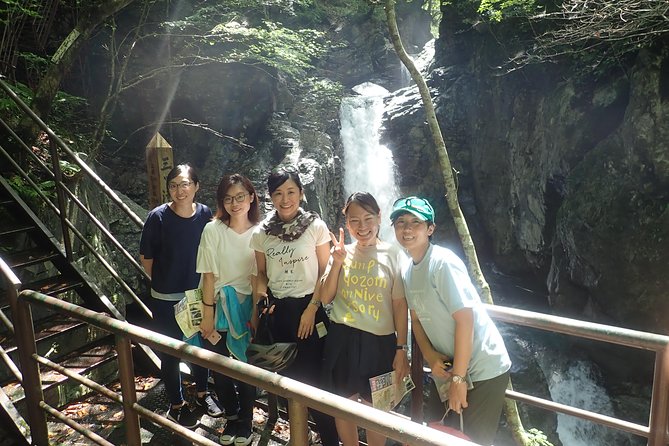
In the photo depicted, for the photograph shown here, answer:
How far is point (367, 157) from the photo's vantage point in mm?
15781

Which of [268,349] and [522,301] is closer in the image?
[268,349]

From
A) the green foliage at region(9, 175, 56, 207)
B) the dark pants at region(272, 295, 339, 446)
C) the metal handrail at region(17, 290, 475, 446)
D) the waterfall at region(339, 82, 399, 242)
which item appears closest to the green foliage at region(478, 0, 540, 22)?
the waterfall at region(339, 82, 399, 242)

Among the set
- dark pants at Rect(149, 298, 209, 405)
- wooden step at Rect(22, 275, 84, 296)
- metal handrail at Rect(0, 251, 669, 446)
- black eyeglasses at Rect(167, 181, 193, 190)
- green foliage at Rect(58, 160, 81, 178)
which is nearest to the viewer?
metal handrail at Rect(0, 251, 669, 446)

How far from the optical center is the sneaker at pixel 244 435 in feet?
9.14

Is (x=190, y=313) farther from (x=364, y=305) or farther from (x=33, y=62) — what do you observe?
(x=33, y=62)

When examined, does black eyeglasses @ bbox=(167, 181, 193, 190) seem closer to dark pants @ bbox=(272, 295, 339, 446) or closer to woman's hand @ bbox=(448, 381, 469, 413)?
dark pants @ bbox=(272, 295, 339, 446)

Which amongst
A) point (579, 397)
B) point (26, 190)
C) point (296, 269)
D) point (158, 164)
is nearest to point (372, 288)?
point (296, 269)

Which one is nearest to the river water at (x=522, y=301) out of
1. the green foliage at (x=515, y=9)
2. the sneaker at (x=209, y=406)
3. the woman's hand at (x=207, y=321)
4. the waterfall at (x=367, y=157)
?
the waterfall at (x=367, y=157)

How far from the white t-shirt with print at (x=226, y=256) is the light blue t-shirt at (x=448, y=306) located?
3.60ft

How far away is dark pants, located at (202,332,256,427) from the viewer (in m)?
2.79

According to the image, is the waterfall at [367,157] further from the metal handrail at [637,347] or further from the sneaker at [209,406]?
the metal handrail at [637,347]

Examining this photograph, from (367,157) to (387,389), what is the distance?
13985mm

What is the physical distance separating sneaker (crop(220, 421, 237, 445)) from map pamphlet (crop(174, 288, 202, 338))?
665 mm

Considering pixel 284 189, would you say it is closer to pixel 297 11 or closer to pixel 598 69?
pixel 598 69
